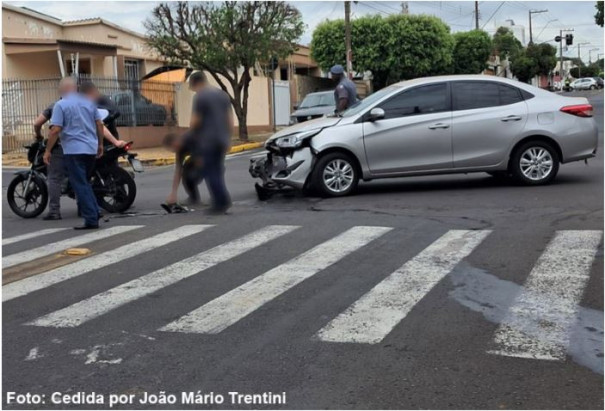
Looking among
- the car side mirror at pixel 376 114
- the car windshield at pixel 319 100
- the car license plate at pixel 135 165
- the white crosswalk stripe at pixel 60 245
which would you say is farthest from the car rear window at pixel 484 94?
the car windshield at pixel 319 100

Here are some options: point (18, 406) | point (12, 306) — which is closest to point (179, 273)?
point (12, 306)

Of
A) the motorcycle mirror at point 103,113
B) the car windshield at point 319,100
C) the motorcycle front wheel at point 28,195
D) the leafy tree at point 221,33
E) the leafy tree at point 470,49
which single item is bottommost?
the motorcycle front wheel at point 28,195

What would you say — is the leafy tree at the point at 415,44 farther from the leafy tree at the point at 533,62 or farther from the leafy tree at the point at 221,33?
the leafy tree at the point at 533,62

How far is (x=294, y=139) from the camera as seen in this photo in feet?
34.5

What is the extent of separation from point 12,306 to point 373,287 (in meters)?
2.99

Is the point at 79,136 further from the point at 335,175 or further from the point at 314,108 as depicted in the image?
the point at 314,108

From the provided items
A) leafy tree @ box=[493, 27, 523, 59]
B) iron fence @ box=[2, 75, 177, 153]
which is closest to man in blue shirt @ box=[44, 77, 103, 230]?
iron fence @ box=[2, 75, 177, 153]

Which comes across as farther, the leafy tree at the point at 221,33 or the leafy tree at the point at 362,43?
the leafy tree at the point at 362,43

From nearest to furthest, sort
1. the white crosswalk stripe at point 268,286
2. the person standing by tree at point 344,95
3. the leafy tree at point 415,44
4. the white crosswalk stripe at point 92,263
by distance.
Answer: the white crosswalk stripe at point 268,286 < the white crosswalk stripe at point 92,263 < the person standing by tree at point 344,95 < the leafy tree at point 415,44

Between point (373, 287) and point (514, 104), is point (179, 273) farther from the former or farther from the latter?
point (514, 104)

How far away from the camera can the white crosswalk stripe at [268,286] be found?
5.36 meters

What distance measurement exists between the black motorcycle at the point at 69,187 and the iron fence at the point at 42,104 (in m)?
10.3

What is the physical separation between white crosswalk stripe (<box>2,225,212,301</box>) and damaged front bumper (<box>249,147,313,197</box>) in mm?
1807

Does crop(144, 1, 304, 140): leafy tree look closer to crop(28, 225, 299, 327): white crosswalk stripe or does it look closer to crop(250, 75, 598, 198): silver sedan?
crop(250, 75, 598, 198): silver sedan
